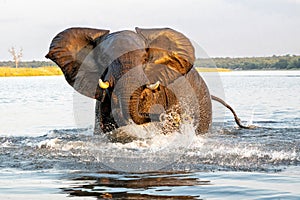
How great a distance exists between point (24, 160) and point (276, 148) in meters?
3.96

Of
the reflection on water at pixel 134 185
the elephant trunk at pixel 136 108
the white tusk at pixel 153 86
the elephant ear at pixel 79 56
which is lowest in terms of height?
the reflection on water at pixel 134 185

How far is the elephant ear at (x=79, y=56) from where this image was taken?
12.6 meters

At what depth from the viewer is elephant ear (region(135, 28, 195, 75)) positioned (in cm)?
1244

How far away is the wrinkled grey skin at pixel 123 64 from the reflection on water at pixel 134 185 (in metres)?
2.03

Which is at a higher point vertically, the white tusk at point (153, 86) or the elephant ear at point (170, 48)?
the elephant ear at point (170, 48)

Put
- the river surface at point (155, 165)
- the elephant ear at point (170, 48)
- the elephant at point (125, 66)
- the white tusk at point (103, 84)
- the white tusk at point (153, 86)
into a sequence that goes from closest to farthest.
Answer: the river surface at point (155, 165) → the white tusk at point (153, 86) → the white tusk at point (103, 84) → the elephant at point (125, 66) → the elephant ear at point (170, 48)

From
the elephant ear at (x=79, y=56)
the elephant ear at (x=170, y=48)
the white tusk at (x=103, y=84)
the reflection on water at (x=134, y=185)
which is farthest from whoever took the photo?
the elephant ear at (x=79, y=56)

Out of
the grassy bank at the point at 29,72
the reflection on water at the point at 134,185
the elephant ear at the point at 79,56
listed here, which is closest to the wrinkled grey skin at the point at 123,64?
the elephant ear at the point at 79,56

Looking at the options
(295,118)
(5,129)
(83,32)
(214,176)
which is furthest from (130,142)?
(295,118)

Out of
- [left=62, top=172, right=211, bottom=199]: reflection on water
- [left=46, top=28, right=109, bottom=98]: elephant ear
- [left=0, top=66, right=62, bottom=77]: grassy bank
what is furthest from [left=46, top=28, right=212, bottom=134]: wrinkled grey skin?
[left=0, top=66, right=62, bottom=77]: grassy bank

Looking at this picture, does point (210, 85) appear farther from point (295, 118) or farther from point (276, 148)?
point (276, 148)

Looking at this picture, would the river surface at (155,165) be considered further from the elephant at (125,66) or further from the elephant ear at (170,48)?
the elephant ear at (170,48)

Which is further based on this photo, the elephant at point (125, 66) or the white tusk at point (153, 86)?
the elephant at point (125, 66)

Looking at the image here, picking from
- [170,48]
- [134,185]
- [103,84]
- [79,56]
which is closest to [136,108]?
[103,84]
